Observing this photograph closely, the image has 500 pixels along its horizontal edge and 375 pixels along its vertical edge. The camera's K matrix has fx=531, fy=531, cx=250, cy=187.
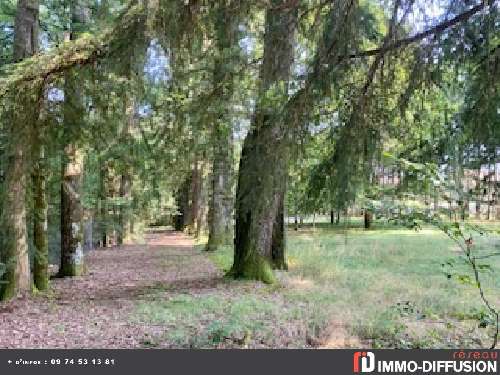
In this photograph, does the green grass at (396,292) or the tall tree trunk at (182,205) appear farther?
the tall tree trunk at (182,205)

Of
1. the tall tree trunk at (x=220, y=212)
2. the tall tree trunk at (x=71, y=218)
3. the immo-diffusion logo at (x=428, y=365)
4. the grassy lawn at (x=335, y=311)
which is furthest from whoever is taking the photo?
the tall tree trunk at (x=220, y=212)

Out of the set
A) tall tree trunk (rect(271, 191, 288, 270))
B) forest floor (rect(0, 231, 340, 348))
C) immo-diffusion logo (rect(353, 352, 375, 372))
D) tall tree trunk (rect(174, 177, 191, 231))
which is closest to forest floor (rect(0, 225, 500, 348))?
forest floor (rect(0, 231, 340, 348))

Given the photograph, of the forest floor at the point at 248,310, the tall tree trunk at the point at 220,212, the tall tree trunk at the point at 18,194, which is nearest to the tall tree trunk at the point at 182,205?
the tall tree trunk at the point at 220,212

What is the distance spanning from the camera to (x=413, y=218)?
409 centimetres

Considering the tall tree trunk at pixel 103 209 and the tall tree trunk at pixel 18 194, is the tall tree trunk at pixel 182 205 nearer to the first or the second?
the tall tree trunk at pixel 103 209

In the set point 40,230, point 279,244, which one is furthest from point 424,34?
point 279,244

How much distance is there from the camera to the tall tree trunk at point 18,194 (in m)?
6.14

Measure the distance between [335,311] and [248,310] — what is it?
1.10 metres

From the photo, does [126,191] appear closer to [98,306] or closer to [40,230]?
[40,230]

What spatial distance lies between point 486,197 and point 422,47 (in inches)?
49.5

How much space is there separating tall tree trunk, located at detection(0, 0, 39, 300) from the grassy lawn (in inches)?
71.1

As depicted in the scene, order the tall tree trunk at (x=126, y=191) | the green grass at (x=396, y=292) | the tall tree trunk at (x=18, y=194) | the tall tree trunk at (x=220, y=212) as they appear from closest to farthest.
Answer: the green grass at (x=396, y=292)
the tall tree trunk at (x=18, y=194)
the tall tree trunk at (x=126, y=191)
the tall tree trunk at (x=220, y=212)

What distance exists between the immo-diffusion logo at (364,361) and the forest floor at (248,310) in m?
0.87

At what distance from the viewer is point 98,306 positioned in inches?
269
